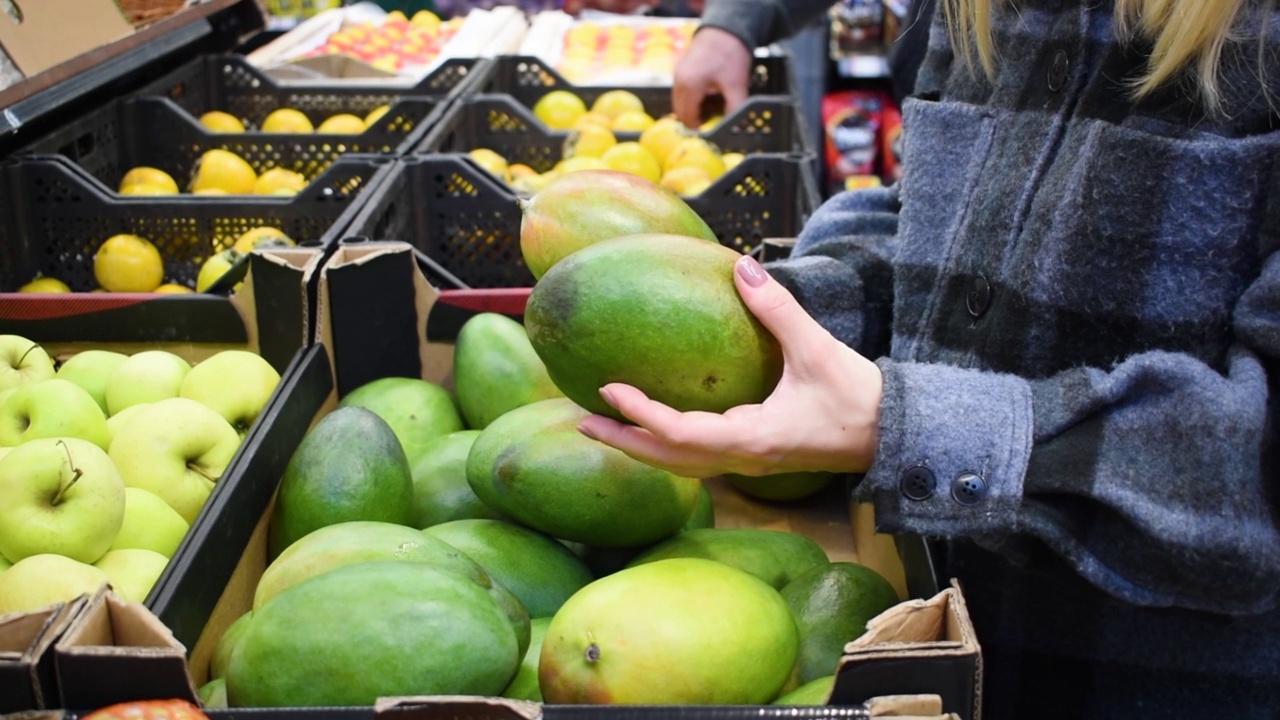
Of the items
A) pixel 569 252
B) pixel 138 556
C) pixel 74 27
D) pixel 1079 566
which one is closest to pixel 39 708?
pixel 138 556

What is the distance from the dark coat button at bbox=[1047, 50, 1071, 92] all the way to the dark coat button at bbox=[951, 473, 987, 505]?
0.40m

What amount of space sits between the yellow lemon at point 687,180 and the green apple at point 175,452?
129 centimetres

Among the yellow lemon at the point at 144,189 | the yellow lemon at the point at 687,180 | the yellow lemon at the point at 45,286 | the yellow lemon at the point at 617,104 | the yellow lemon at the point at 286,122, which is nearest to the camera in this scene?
the yellow lemon at the point at 45,286

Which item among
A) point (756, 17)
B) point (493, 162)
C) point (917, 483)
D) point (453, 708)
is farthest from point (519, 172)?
point (453, 708)

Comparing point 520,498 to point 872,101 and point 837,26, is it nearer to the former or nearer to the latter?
point 872,101

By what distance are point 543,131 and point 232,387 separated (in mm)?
1563

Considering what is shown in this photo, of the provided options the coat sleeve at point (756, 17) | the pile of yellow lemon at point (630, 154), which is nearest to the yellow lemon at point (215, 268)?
the pile of yellow lemon at point (630, 154)

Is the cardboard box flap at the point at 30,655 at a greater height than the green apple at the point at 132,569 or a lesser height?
greater

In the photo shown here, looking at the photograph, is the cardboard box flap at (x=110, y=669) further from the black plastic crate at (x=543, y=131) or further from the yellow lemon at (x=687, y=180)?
the black plastic crate at (x=543, y=131)

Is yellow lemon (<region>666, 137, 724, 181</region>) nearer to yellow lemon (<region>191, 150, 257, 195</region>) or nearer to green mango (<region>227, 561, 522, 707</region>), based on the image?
yellow lemon (<region>191, 150, 257, 195</region>)

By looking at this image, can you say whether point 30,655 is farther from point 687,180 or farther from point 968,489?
point 687,180

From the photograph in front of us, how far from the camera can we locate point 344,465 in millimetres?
1233

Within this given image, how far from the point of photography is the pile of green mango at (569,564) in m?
0.91

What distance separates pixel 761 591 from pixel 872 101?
15.7 feet
